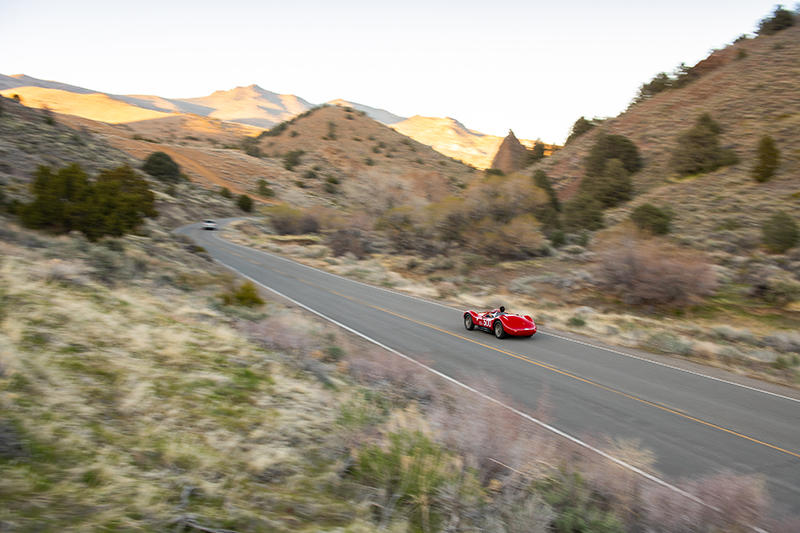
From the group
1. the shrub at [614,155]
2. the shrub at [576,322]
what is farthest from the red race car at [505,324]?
the shrub at [614,155]

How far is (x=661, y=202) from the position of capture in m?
36.0

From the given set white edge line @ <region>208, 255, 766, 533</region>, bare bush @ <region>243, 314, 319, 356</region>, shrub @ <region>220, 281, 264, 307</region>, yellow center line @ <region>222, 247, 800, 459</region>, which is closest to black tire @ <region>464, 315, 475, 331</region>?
yellow center line @ <region>222, 247, 800, 459</region>

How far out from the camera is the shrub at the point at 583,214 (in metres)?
37.2

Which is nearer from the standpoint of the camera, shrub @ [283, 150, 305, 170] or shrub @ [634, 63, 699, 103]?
shrub @ [634, 63, 699, 103]

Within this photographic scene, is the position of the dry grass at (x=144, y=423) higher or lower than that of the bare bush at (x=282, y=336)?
higher

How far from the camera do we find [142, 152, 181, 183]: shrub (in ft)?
186

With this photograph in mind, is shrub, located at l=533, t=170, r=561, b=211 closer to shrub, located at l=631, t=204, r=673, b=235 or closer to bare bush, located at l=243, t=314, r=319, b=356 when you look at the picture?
shrub, located at l=631, t=204, r=673, b=235

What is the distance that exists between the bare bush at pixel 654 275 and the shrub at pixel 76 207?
22373 millimetres

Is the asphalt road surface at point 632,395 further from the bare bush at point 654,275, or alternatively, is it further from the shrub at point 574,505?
the bare bush at point 654,275

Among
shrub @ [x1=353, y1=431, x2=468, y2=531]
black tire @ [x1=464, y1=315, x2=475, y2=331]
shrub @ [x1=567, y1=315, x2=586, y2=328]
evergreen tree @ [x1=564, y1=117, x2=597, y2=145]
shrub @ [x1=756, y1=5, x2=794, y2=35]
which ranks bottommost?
black tire @ [x1=464, y1=315, x2=475, y2=331]

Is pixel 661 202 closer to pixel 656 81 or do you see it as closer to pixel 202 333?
pixel 656 81

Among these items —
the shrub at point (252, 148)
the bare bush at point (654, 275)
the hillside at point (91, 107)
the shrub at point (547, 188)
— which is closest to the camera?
the bare bush at point (654, 275)

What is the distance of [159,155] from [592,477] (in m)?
64.8

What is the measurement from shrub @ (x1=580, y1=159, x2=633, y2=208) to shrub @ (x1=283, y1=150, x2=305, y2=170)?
197 ft
